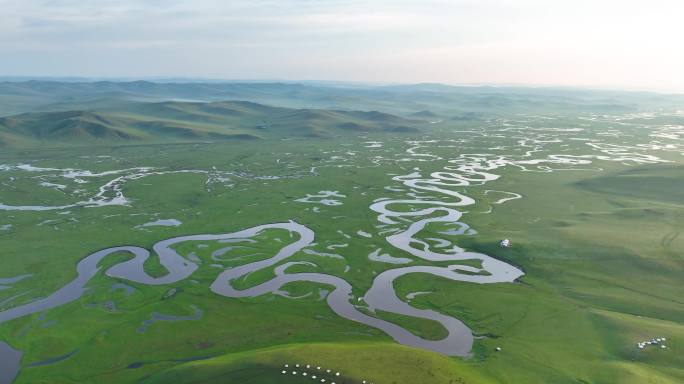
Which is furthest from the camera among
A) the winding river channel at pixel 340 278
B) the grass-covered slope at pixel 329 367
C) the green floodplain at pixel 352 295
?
the winding river channel at pixel 340 278

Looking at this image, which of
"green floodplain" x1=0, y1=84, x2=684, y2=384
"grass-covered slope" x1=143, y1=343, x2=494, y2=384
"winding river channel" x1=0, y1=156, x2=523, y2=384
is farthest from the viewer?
"winding river channel" x1=0, y1=156, x2=523, y2=384

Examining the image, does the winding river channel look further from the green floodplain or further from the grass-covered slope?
the grass-covered slope

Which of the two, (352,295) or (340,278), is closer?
(352,295)

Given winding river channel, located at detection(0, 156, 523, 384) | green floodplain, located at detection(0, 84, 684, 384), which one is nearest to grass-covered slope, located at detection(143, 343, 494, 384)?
green floodplain, located at detection(0, 84, 684, 384)

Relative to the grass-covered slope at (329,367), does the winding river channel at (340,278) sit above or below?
below

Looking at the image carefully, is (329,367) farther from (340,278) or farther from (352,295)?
(340,278)

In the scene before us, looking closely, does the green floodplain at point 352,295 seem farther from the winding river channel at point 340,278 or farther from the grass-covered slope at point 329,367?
the winding river channel at point 340,278

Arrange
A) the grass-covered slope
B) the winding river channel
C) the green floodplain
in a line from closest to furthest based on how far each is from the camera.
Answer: the grass-covered slope < the green floodplain < the winding river channel

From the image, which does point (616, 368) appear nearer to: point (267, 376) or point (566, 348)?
point (566, 348)

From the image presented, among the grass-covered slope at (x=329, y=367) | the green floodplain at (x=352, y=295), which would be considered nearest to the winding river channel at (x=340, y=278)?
the green floodplain at (x=352, y=295)

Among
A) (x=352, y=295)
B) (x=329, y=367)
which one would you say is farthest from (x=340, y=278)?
(x=329, y=367)

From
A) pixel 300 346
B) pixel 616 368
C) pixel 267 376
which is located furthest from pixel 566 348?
pixel 267 376
